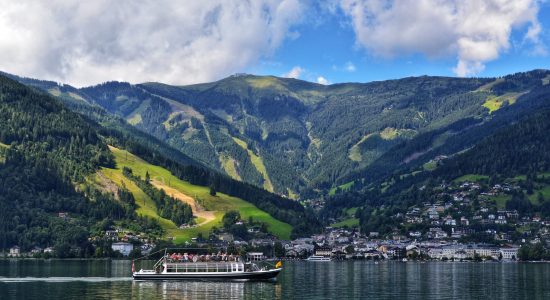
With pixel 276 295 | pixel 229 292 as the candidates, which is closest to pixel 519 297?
pixel 276 295

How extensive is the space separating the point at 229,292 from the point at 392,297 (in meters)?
29.4

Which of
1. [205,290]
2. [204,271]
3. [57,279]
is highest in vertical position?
[204,271]

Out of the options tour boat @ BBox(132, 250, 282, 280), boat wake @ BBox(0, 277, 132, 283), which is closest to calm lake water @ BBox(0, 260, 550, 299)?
boat wake @ BBox(0, 277, 132, 283)

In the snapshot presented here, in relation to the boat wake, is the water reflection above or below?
below

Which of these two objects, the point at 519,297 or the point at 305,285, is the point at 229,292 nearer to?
the point at 305,285

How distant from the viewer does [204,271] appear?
160 meters

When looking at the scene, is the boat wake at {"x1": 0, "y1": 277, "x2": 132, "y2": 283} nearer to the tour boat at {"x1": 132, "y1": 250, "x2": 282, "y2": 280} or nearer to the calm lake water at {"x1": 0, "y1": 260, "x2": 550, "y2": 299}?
the calm lake water at {"x1": 0, "y1": 260, "x2": 550, "y2": 299}

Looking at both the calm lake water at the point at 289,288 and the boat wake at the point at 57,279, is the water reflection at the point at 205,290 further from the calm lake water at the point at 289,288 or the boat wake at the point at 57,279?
the boat wake at the point at 57,279

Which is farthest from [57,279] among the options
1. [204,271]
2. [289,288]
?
[289,288]

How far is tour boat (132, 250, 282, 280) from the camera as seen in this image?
15612 cm

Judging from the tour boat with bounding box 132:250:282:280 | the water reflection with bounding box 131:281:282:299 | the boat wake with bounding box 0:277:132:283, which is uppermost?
the tour boat with bounding box 132:250:282:280

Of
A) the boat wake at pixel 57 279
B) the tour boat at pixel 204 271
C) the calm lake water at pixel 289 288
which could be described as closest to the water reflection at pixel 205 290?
the calm lake water at pixel 289 288

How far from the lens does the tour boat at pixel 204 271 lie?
15612 centimetres

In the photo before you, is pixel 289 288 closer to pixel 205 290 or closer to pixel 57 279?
pixel 205 290
